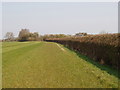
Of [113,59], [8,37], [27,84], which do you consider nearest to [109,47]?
[113,59]

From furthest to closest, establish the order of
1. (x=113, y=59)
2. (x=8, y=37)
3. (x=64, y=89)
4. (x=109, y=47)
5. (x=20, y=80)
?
(x=8, y=37)
(x=109, y=47)
(x=113, y=59)
(x=20, y=80)
(x=64, y=89)

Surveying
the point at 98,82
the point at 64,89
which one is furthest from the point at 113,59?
the point at 64,89

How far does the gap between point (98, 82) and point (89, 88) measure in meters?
0.89

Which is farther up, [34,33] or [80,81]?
[34,33]

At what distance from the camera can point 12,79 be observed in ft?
21.2

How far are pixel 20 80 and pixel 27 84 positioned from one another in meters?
0.76

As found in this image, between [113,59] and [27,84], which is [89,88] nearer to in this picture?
[27,84]

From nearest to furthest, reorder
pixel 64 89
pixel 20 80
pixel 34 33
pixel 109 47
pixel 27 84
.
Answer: pixel 64 89 < pixel 27 84 < pixel 20 80 < pixel 109 47 < pixel 34 33

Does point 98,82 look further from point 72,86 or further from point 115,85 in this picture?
point 72,86

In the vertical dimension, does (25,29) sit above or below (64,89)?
above

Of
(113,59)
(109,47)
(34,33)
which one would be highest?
(34,33)

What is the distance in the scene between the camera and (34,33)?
130 meters

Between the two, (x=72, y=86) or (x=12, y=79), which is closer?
(x=72, y=86)

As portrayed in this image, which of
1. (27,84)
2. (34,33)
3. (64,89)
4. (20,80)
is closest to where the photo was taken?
(64,89)
